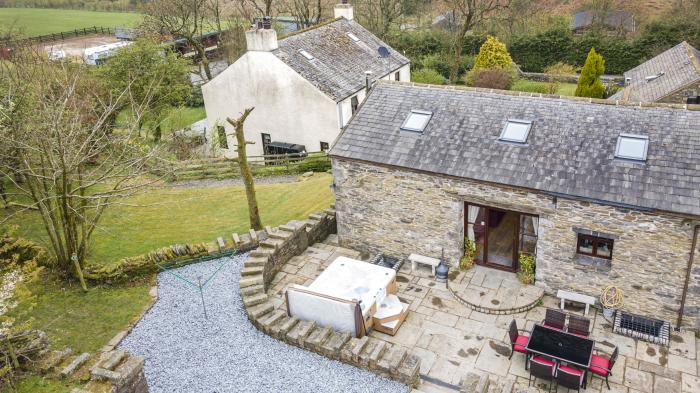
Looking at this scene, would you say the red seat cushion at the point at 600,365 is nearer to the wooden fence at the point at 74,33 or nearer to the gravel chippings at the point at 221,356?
the gravel chippings at the point at 221,356

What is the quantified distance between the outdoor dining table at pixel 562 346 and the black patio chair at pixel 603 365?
0.60ft

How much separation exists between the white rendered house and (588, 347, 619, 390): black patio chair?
Answer: 18088mm

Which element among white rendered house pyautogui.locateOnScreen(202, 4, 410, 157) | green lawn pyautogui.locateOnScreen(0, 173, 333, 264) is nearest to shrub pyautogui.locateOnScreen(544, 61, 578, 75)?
white rendered house pyautogui.locateOnScreen(202, 4, 410, 157)

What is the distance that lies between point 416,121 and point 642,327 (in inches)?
345

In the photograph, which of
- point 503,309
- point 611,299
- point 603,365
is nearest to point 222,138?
point 503,309

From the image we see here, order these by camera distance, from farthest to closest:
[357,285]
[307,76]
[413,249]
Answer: [307,76] → [413,249] → [357,285]

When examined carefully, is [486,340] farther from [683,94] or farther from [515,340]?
[683,94]

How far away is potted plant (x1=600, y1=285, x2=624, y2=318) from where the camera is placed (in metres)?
14.5

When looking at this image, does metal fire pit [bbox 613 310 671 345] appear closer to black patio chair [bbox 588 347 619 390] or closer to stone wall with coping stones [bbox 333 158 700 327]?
stone wall with coping stones [bbox 333 158 700 327]

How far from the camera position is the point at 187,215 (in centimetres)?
2188

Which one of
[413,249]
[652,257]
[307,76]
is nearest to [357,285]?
[413,249]

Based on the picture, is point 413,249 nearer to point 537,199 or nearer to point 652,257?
point 537,199

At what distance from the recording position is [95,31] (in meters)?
61.0

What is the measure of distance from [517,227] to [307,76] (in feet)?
53.0
